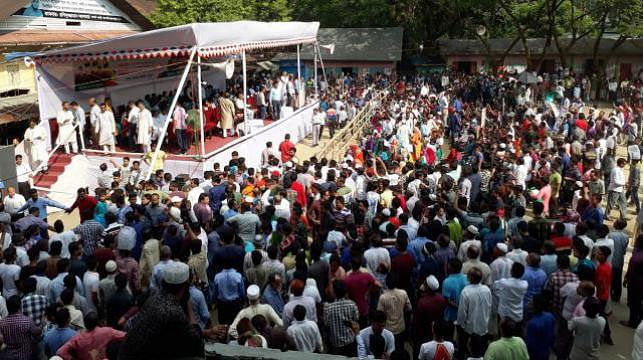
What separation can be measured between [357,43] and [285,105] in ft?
46.7

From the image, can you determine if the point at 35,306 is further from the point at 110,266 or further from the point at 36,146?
the point at 36,146

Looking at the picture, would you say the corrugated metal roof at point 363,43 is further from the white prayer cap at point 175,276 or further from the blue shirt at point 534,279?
the white prayer cap at point 175,276

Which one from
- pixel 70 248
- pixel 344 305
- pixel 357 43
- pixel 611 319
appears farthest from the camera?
pixel 357 43

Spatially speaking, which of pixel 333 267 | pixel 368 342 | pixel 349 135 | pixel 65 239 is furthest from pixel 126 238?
pixel 349 135

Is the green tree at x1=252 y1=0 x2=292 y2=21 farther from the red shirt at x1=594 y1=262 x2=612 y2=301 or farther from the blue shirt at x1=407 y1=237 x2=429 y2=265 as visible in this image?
the red shirt at x1=594 y1=262 x2=612 y2=301

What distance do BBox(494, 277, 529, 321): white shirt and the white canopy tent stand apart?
775cm

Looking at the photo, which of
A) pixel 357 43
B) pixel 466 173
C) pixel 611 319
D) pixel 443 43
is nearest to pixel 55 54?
pixel 466 173

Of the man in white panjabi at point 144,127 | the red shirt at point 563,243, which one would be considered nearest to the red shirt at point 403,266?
the red shirt at point 563,243

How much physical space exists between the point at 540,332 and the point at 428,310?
42.0 inches

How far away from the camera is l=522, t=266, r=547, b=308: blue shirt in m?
6.44

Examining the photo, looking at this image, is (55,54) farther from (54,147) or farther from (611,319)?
(611,319)

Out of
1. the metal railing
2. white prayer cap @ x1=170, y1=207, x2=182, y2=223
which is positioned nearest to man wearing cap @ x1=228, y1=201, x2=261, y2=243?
white prayer cap @ x1=170, y1=207, x2=182, y2=223

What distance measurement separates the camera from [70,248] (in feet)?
22.2

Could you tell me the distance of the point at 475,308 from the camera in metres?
6.01
